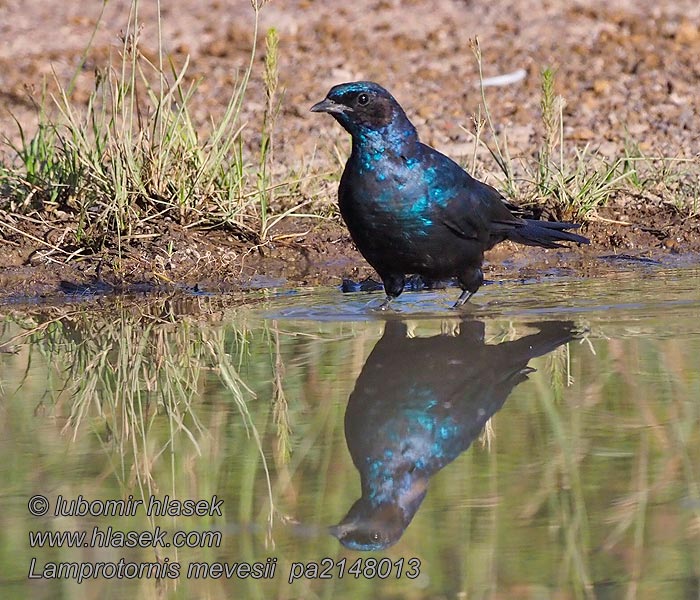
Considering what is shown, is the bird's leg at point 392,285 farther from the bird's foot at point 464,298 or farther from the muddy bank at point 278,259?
the muddy bank at point 278,259

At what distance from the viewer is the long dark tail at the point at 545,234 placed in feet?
21.0

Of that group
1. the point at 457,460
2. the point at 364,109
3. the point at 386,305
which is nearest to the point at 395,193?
the point at 364,109

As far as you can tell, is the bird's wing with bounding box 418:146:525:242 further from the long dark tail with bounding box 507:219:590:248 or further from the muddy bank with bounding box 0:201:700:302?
the muddy bank with bounding box 0:201:700:302

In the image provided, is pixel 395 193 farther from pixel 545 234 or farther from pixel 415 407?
pixel 415 407

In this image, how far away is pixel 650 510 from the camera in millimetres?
3240

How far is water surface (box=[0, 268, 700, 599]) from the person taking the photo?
2963 mm

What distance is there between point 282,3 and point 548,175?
5.16 m

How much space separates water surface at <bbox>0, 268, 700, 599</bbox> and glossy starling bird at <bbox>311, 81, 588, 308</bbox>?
0.94ft

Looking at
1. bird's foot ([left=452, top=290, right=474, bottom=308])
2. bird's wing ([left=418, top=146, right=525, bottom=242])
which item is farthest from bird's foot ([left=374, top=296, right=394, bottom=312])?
bird's wing ([left=418, top=146, right=525, bottom=242])

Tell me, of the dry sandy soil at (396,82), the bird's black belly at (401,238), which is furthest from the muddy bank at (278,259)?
the bird's black belly at (401,238)

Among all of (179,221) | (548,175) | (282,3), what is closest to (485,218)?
(548,175)

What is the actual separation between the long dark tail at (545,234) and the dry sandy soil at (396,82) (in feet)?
1.43

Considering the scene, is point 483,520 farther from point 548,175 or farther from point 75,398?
point 548,175

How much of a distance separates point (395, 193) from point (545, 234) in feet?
3.98
